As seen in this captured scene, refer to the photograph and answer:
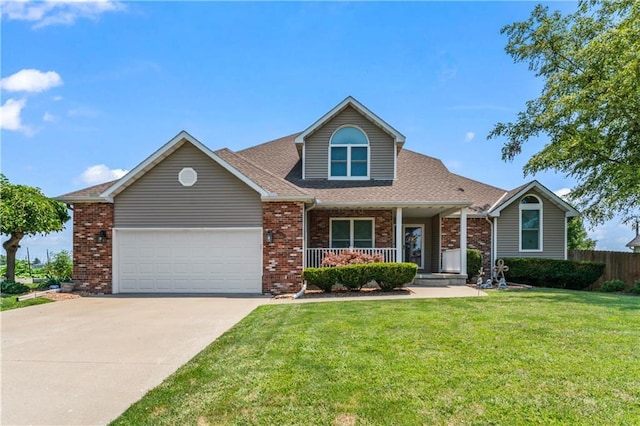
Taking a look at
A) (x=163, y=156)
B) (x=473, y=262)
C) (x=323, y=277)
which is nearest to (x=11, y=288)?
(x=163, y=156)

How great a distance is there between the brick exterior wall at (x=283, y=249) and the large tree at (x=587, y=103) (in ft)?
36.7

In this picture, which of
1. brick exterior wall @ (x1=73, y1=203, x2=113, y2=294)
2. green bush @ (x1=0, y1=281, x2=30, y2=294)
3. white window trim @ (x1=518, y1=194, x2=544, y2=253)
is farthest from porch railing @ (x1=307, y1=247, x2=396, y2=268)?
green bush @ (x1=0, y1=281, x2=30, y2=294)

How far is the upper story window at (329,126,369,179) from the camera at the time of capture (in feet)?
50.5

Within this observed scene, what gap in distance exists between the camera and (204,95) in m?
13.9

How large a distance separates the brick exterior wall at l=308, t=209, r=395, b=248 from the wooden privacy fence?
364 inches

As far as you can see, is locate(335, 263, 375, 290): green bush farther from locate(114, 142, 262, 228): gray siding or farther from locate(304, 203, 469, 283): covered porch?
locate(114, 142, 262, 228): gray siding

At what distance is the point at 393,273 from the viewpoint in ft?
37.9

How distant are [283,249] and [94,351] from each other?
6.70 metres

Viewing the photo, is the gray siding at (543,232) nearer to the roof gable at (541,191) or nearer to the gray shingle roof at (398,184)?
the roof gable at (541,191)

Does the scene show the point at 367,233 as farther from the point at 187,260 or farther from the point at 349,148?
the point at 187,260

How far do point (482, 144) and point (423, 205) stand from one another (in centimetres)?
774

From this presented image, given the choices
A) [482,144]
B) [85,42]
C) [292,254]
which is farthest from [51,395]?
[482,144]

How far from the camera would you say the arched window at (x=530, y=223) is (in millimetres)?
15914

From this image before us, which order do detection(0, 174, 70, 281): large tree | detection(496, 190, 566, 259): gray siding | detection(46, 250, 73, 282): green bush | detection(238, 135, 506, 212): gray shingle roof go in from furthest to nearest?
detection(496, 190, 566, 259): gray siding < detection(46, 250, 73, 282): green bush < detection(238, 135, 506, 212): gray shingle roof < detection(0, 174, 70, 281): large tree
